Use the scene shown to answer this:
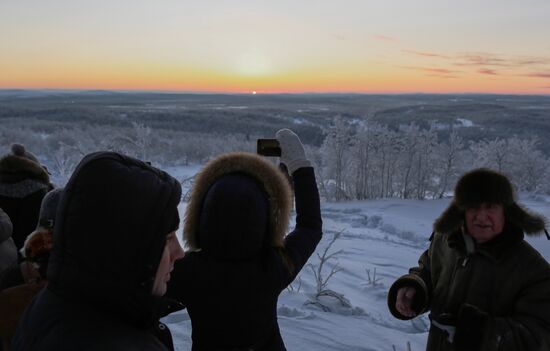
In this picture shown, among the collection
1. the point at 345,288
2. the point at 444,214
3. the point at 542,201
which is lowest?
the point at 542,201

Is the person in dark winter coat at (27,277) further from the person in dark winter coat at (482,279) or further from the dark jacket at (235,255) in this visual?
the person in dark winter coat at (482,279)

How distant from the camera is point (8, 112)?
81188mm

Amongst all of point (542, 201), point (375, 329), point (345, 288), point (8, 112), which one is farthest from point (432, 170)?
point (8, 112)

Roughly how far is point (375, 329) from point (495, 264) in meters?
2.44

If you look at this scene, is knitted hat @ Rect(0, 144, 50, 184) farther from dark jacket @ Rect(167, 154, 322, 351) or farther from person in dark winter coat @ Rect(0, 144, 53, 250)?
dark jacket @ Rect(167, 154, 322, 351)

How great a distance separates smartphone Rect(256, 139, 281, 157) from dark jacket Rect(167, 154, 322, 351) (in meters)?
0.23

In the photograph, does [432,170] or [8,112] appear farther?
[8,112]

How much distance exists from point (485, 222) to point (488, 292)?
1.03ft

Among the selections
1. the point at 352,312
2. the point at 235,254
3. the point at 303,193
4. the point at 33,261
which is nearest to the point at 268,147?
the point at 303,193

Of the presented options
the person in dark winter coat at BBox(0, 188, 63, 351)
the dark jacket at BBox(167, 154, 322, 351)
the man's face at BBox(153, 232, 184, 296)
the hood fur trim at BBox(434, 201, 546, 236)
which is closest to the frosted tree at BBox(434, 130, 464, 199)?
the hood fur trim at BBox(434, 201, 546, 236)

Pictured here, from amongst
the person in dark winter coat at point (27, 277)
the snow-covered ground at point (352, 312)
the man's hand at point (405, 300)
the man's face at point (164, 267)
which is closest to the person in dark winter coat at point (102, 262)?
the man's face at point (164, 267)

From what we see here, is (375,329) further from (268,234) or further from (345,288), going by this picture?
(268,234)

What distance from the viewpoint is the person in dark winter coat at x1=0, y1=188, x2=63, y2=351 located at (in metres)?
1.70

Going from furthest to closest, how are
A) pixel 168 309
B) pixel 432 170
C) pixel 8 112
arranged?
pixel 8 112
pixel 432 170
pixel 168 309
